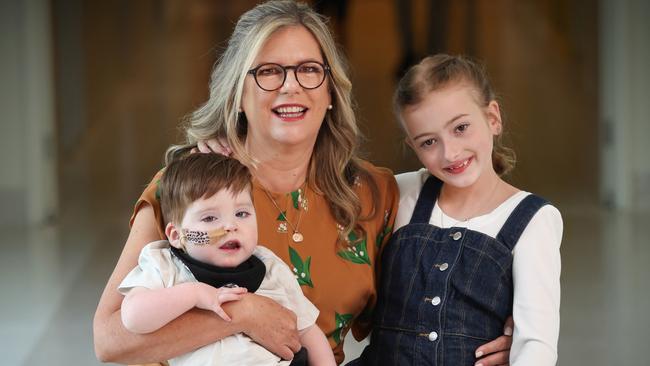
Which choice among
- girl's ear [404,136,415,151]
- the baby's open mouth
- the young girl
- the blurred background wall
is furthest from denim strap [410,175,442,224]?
the baby's open mouth

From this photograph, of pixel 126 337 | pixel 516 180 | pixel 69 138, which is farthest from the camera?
pixel 69 138

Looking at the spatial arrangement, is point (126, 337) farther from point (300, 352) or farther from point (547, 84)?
point (547, 84)

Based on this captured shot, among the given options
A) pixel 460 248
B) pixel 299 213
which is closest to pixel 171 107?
pixel 299 213

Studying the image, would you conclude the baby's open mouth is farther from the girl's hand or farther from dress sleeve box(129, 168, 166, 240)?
the girl's hand

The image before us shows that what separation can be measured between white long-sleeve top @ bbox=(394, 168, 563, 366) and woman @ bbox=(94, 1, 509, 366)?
0.10 m

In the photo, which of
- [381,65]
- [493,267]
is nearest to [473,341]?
[493,267]

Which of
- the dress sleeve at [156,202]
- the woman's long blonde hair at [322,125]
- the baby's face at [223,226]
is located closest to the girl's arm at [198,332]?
the baby's face at [223,226]

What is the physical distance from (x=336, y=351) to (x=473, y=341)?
1.31 feet

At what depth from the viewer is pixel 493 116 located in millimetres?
2486

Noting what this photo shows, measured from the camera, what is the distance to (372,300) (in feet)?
8.39

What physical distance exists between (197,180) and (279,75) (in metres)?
0.47

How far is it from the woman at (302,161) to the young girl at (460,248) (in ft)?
0.25

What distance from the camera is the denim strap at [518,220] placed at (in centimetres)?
230

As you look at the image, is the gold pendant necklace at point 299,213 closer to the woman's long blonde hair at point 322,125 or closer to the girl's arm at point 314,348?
the woman's long blonde hair at point 322,125
